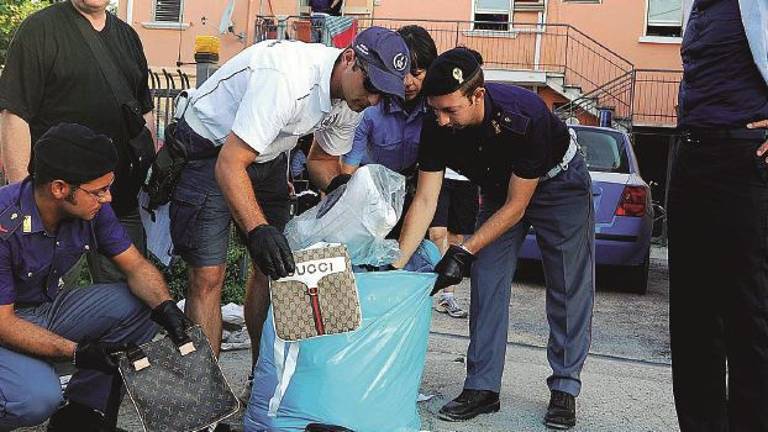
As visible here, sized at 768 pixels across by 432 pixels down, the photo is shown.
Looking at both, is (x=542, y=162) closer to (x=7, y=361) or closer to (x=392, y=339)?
(x=392, y=339)

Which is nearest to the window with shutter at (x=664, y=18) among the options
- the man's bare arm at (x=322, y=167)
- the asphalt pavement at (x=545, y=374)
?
the asphalt pavement at (x=545, y=374)

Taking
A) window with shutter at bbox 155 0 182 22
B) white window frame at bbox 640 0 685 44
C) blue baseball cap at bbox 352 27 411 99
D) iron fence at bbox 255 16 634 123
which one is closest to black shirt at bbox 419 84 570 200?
blue baseball cap at bbox 352 27 411 99

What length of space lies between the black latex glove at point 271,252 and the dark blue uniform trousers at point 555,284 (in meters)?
1.21

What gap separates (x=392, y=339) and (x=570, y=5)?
15168mm

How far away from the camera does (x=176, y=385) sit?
279cm

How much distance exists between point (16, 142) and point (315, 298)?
137cm

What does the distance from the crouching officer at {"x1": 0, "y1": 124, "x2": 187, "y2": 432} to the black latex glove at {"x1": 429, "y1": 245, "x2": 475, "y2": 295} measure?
0.96 m

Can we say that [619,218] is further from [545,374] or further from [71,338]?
[71,338]

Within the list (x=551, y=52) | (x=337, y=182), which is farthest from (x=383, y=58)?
(x=551, y=52)

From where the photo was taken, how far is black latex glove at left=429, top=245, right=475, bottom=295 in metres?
3.18

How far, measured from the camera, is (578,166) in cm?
372

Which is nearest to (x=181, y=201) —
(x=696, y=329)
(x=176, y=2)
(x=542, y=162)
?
(x=542, y=162)

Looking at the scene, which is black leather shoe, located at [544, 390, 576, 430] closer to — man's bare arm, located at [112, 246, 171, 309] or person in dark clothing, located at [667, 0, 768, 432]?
person in dark clothing, located at [667, 0, 768, 432]

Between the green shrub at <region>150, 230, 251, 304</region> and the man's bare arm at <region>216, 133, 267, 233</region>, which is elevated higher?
the man's bare arm at <region>216, 133, 267, 233</region>
